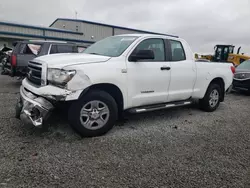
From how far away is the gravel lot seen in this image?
239cm

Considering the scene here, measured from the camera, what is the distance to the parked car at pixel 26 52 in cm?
757

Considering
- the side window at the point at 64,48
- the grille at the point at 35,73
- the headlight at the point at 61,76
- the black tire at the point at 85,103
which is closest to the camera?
the headlight at the point at 61,76

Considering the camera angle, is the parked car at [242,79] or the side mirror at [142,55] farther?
the parked car at [242,79]

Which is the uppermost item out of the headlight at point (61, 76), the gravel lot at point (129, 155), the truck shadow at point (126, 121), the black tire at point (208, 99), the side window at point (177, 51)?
the side window at point (177, 51)

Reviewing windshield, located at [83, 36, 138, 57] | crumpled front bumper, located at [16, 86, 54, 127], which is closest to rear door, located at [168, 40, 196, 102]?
windshield, located at [83, 36, 138, 57]

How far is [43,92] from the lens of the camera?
3.14 metres

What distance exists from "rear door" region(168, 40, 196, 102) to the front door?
0.18 metres

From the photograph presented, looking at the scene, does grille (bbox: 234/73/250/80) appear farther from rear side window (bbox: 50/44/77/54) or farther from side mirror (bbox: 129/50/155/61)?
rear side window (bbox: 50/44/77/54)

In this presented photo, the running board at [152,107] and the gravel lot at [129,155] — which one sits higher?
the running board at [152,107]

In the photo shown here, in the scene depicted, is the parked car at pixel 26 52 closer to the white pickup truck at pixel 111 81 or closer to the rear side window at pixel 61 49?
the rear side window at pixel 61 49

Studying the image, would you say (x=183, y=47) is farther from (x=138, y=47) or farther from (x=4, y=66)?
(x=4, y=66)

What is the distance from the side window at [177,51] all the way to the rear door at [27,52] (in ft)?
17.7

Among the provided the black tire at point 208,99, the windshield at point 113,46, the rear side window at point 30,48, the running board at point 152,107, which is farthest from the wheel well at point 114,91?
the rear side window at point 30,48

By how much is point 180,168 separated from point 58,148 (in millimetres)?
1796
